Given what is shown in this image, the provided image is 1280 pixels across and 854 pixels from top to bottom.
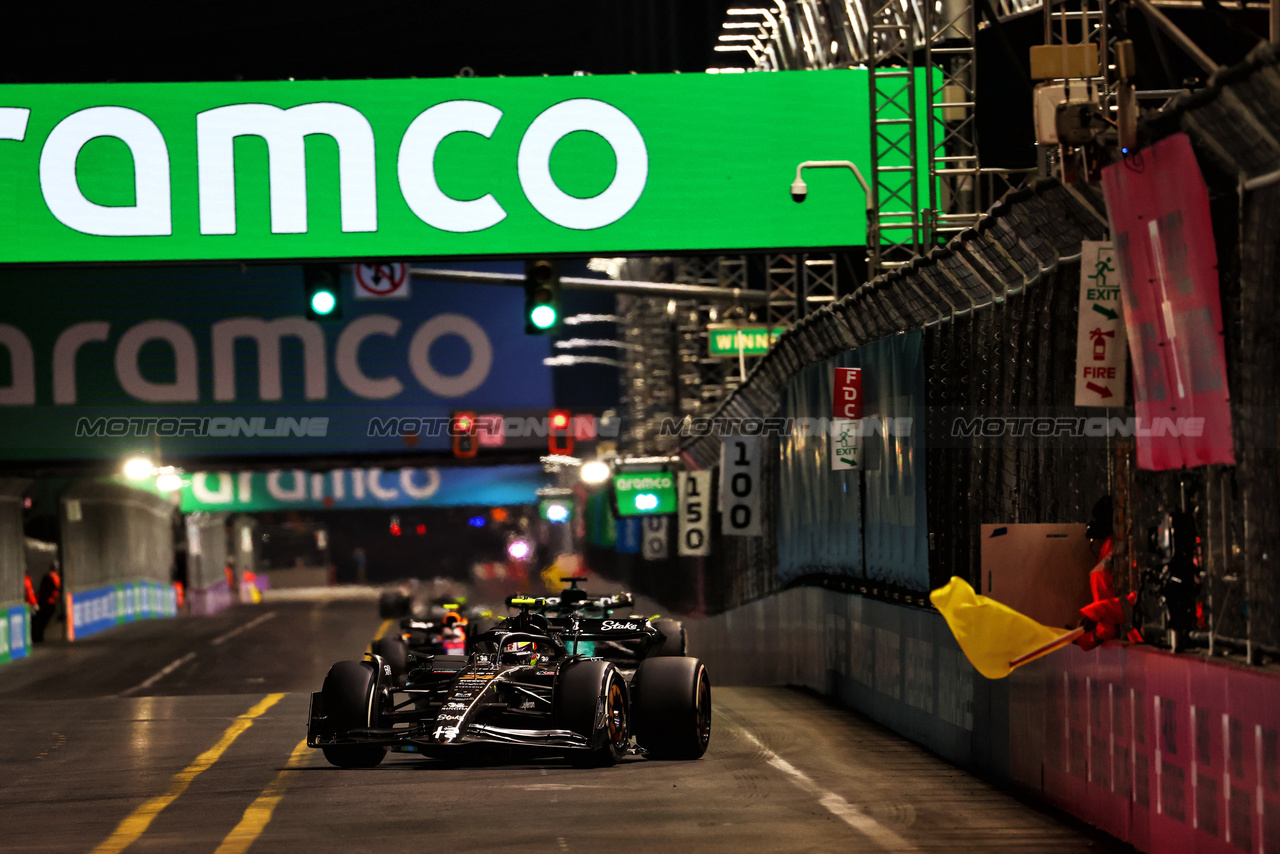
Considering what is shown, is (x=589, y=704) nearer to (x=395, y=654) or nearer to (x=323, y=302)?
(x=395, y=654)

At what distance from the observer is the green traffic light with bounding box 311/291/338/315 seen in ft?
66.8

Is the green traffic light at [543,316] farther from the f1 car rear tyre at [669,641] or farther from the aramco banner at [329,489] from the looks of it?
→ the aramco banner at [329,489]

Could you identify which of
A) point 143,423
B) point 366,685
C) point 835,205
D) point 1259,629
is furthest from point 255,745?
point 143,423

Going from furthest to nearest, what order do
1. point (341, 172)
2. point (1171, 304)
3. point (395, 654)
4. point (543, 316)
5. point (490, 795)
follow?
1. point (341, 172)
2. point (395, 654)
3. point (543, 316)
4. point (490, 795)
5. point (1171, 304)

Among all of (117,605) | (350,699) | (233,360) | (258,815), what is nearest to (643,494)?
(233,360)

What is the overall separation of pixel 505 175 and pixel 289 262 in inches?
107

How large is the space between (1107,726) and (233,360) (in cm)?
2885

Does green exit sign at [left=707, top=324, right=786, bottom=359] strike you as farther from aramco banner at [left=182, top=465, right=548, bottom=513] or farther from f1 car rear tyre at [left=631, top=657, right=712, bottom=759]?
aramco banner at [left=182, top=465, right=548, bottom=513]

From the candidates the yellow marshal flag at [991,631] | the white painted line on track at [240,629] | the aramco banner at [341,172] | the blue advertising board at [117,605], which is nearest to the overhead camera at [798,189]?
the aramco banner at [341,172]

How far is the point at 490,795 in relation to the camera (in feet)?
37.3

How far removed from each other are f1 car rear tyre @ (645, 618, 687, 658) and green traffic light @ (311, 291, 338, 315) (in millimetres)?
5836

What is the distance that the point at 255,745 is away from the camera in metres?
14.7

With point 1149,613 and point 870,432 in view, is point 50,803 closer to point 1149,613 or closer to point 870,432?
point 1149,613

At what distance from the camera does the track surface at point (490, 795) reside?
9586 millimetres
